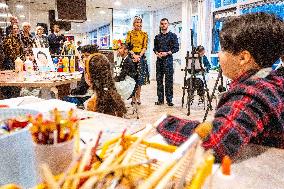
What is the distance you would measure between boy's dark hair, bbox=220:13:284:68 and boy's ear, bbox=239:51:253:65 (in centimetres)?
1

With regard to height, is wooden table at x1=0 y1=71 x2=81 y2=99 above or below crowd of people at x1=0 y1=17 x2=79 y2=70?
below

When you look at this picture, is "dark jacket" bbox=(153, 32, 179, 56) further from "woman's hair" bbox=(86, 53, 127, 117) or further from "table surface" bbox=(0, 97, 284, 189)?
"table surface" bbox=(0, 97, 284, 189)

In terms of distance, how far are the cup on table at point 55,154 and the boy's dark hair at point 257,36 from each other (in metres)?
0.72

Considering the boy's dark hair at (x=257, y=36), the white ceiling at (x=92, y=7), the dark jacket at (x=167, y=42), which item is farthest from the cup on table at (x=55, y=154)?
the white ceiling at (x=92, y=7)

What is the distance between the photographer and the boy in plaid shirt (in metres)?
0.83

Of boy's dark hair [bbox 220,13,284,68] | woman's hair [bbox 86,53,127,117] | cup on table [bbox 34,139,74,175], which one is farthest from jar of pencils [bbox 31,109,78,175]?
woman's hair [bbox 86,53,127,117]

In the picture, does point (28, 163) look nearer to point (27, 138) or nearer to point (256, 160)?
point (27, 138)

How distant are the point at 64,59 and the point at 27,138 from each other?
3897 mm

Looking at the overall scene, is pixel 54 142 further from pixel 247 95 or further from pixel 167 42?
pixel 167 42

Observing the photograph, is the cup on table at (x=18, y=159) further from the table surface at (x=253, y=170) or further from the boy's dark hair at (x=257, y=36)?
the boy's dark hair at (x=257, y=36)

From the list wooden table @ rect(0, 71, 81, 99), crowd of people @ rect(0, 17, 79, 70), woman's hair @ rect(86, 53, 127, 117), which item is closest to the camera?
woman's hair @ rect(86, 53, 127, 117)

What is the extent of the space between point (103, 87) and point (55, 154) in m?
1.99

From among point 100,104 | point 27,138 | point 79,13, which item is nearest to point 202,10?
point 79,13

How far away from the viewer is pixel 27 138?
0.60m
